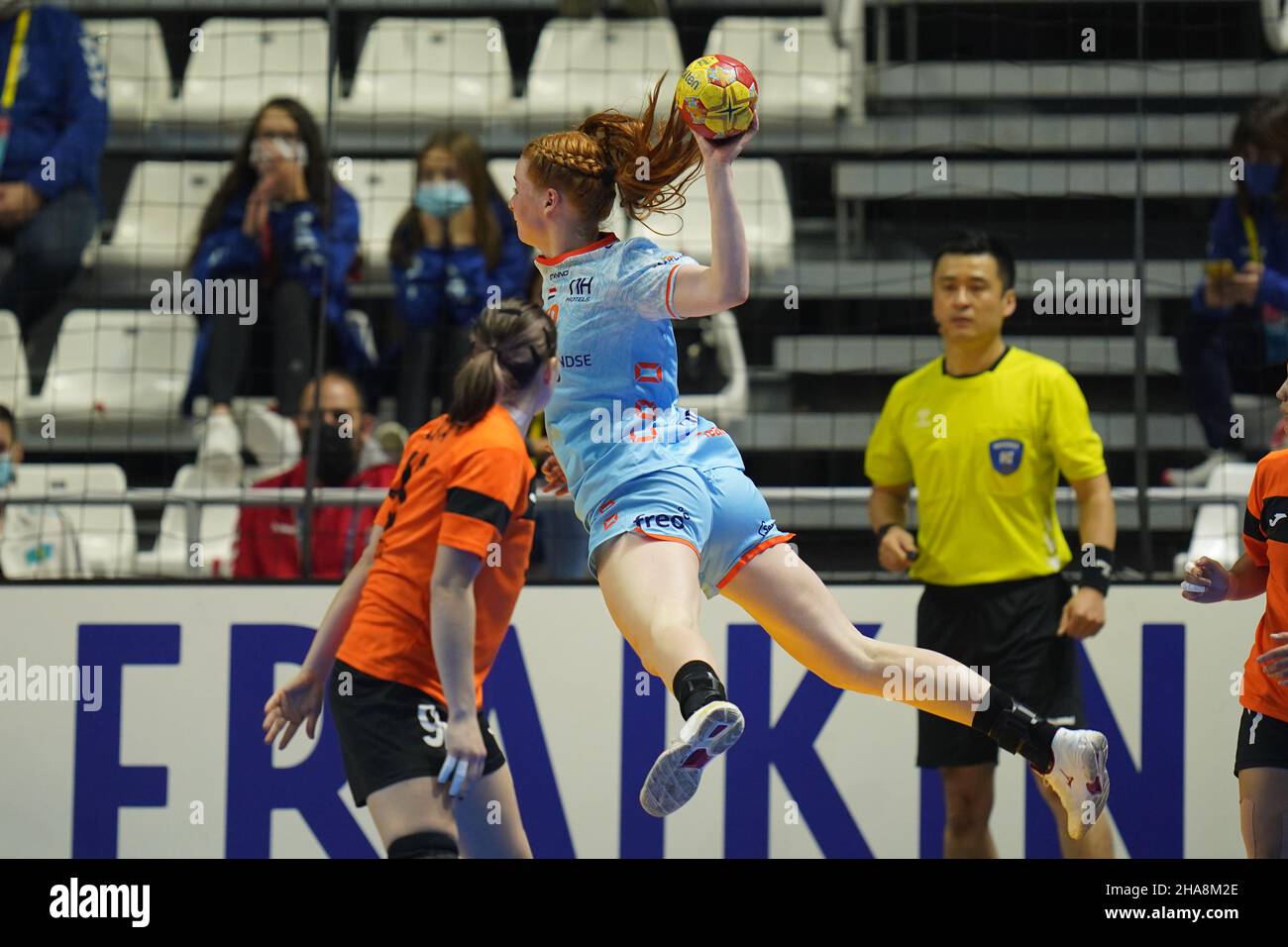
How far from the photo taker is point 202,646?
556 cm

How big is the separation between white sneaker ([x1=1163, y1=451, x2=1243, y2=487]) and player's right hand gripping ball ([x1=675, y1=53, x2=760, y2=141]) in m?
3.40

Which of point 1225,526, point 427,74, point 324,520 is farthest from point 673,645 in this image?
point 427,74

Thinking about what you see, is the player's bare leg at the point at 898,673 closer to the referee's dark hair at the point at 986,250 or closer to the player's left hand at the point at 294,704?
the player's left hand at the point at 294,704

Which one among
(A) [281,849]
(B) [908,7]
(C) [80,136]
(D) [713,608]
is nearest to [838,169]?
(B) [908,7]

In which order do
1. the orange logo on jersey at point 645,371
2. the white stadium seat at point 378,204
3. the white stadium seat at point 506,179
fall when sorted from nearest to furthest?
the orange logo on jersey at point 645,371 < the white stadium seat at point 506,179 < the white stadium seat at point 378,204

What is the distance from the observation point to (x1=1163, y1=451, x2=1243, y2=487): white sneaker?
636 cm

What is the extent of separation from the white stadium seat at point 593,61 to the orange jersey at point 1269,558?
4.03 m

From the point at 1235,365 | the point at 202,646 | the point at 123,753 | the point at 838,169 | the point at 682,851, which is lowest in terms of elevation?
the point at 682,851

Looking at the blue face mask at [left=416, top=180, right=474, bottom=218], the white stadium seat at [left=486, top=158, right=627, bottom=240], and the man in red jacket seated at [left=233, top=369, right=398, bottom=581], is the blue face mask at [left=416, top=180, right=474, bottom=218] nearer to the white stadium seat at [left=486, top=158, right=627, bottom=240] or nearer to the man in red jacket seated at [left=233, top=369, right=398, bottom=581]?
the white stadium seat at [left=486, top=158, right=627, bottom=240]

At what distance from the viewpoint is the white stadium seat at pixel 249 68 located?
777cm

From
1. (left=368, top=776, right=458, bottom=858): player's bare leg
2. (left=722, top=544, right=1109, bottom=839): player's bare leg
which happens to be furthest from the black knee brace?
(left=722, top=544, right=1109, bottom=839): player's bare leg

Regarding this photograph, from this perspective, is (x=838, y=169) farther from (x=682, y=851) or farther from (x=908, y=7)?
(x=682, y=851)

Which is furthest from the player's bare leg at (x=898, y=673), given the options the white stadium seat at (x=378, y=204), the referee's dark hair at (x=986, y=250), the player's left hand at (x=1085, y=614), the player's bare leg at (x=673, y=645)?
the white stadium seat at (x=378, y=204)

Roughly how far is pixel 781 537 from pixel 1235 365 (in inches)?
130
